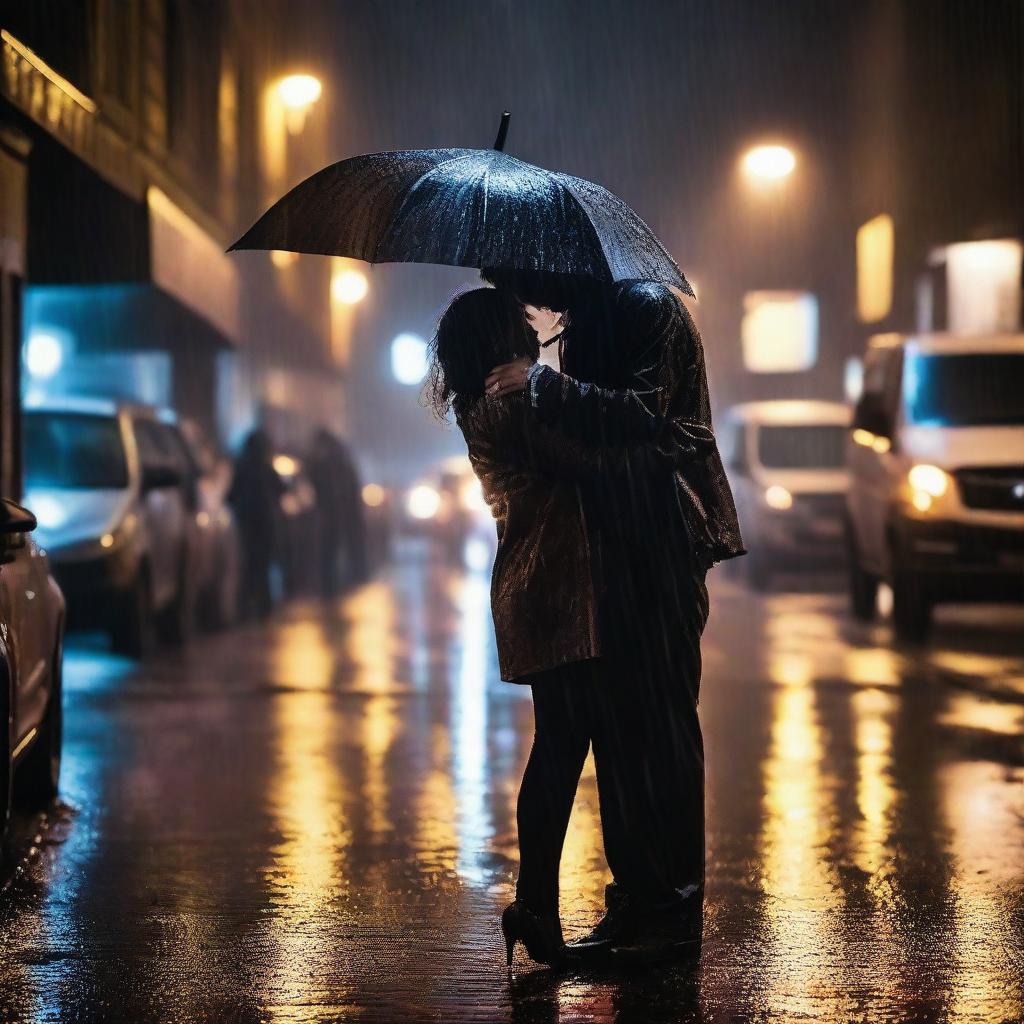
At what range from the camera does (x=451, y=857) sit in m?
6.62

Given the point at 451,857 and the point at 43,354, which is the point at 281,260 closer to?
the point at 43,354

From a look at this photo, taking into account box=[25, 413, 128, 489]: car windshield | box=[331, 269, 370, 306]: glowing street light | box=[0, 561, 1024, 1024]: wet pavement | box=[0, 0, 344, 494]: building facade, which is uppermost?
box=[331, 269, 370, 306]: glowing street light

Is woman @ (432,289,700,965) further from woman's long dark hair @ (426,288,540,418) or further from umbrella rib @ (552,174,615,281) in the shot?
umbrella rib @ (552,174,615,281)

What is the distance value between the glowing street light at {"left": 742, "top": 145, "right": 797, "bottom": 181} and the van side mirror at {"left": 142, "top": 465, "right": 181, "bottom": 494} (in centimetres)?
2595

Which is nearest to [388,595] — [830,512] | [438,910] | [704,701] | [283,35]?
[830,512]

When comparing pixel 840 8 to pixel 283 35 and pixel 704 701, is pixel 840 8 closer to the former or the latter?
pixel 283 35

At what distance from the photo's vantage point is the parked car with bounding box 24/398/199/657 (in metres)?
13.5

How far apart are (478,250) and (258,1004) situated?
1.82m

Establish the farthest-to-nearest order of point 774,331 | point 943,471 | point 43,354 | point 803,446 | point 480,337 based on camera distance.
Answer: point 774,331, point 803,446, point 43,354, point 943,471, point 480,337

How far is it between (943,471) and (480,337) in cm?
1009

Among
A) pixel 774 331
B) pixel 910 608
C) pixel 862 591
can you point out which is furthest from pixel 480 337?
pixel 774 331

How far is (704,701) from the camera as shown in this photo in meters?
11.2

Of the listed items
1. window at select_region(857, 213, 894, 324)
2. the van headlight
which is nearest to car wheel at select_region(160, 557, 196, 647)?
the van headlight

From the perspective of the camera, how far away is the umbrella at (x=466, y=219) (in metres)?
4.86
